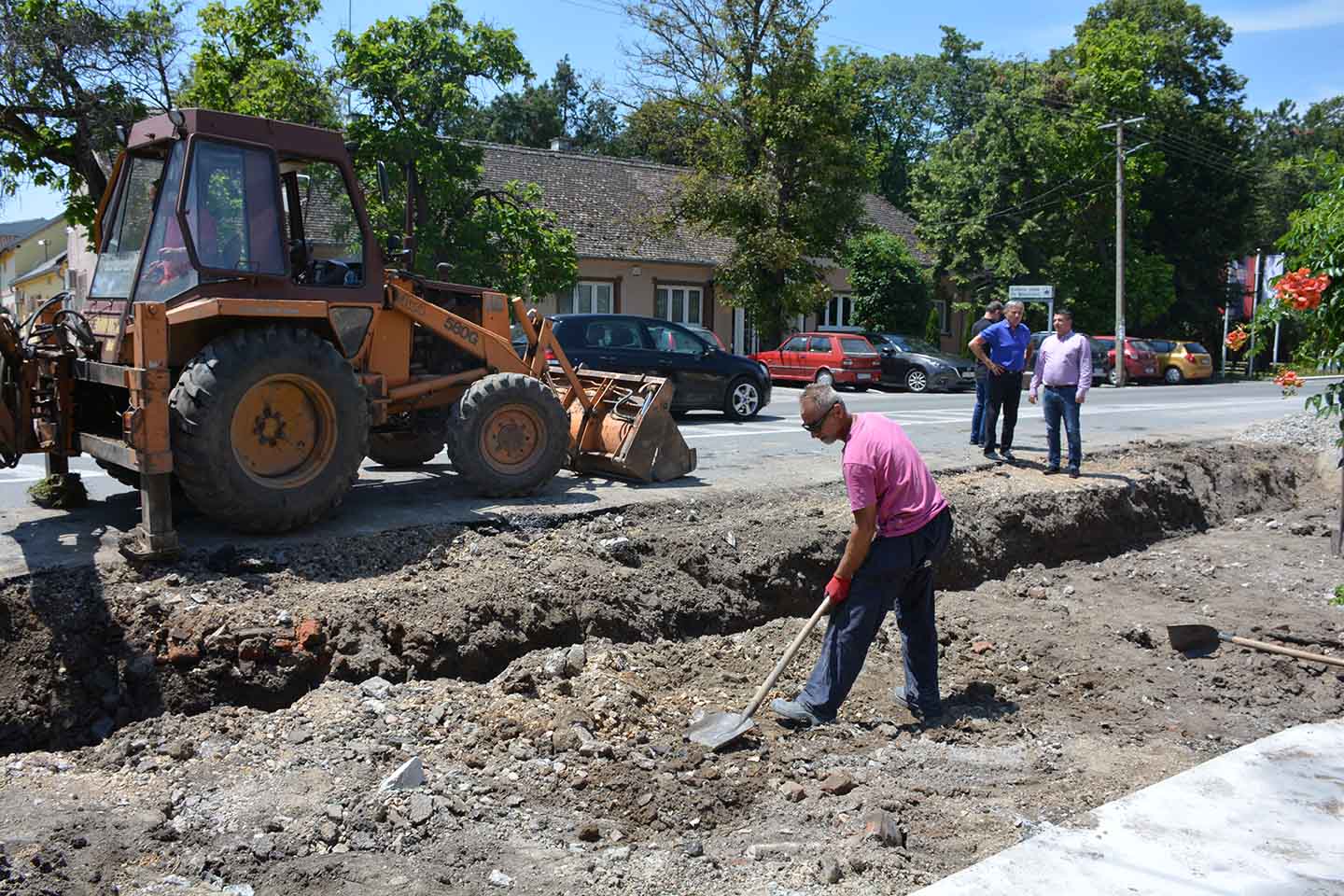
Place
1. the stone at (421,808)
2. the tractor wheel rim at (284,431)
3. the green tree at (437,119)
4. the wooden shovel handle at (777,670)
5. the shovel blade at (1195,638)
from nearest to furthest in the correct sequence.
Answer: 1. the stone at (421,808)
2. the wooden shovel handle at (777,670)
3. the shovel blade at (1195,638)
4. the tractor wheel rim at (284,431)
5. the green tree at (437,119)

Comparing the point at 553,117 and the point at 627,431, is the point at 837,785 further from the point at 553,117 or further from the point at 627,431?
the point at 553,117

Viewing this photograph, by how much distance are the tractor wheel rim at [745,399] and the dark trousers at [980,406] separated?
4.85m

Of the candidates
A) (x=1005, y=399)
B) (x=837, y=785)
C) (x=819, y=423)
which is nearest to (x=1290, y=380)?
(x=819, y=423)

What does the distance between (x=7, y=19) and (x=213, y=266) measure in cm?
1339

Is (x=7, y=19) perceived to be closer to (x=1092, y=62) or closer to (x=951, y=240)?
(x=951, y=240)

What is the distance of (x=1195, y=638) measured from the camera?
7.01 m

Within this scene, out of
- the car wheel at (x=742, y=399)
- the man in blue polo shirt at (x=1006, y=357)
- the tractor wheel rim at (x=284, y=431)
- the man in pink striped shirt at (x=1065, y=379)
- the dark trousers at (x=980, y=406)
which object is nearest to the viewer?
the tractor wheel rim at (x=284, y=431)

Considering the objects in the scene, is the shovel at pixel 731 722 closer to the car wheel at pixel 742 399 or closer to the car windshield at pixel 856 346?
the car wheel at pixel 742 399

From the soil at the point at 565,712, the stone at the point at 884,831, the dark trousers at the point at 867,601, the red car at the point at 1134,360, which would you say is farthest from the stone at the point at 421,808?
the red car at the point at 1134,360

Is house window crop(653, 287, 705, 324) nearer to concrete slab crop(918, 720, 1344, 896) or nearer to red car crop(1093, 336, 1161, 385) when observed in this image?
red car crop(1093, 336, 1161, 385)

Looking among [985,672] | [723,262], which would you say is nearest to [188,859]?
[985,672]

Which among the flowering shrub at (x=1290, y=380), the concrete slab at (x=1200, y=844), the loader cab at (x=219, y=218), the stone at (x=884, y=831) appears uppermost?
the loader cab at (x=219, y=218)

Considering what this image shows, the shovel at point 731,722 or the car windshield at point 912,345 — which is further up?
the car windshield at point 912,345

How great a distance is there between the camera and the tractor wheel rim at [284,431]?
7.15 m
